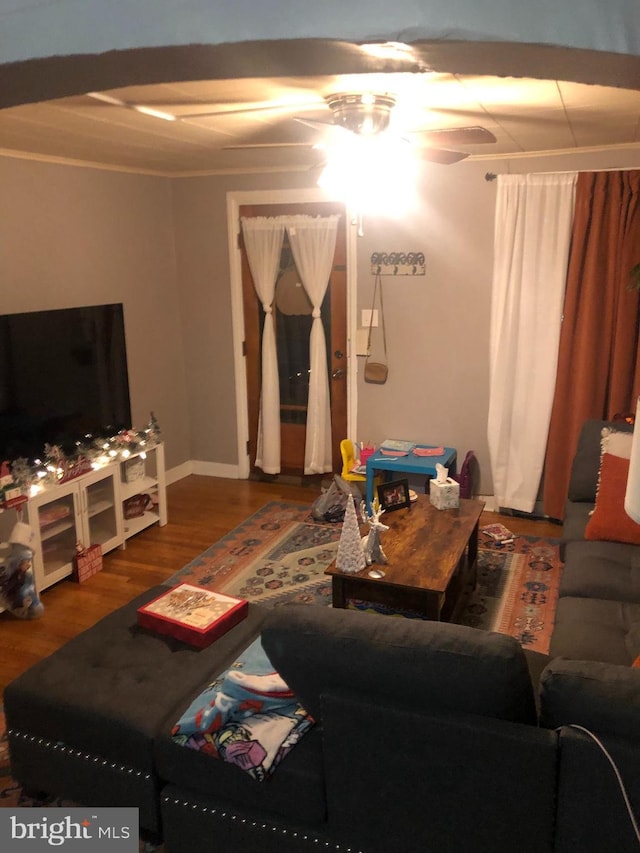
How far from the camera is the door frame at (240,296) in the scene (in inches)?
199

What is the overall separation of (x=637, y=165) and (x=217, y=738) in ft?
12.9

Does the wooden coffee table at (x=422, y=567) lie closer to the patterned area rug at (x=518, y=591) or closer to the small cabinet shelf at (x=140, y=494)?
the patterned area rug at (x=518, y=591)

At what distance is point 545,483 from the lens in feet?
15.6

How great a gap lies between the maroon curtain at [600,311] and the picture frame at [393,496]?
4.55ft

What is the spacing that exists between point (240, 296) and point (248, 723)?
394cm

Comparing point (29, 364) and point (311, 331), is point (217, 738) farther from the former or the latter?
point (311, 331)

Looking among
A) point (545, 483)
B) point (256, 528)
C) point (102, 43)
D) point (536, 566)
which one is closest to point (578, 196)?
point (545, 483)

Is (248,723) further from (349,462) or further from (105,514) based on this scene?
(349,462)

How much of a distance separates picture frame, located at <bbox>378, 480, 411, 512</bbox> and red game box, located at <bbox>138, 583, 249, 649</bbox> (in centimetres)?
121

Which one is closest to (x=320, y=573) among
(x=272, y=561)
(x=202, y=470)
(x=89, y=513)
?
(x=272, y=561)

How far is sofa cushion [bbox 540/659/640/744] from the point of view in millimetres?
1546

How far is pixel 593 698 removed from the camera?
159 cm

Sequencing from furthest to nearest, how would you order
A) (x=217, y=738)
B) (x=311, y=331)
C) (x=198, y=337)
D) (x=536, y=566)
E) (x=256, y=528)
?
(x=198, y=337)
(x=311, y=331)
(x=256, y=528)
(x=536, y=566)
(x=217, y=738)

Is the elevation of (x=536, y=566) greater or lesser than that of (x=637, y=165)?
lesser
